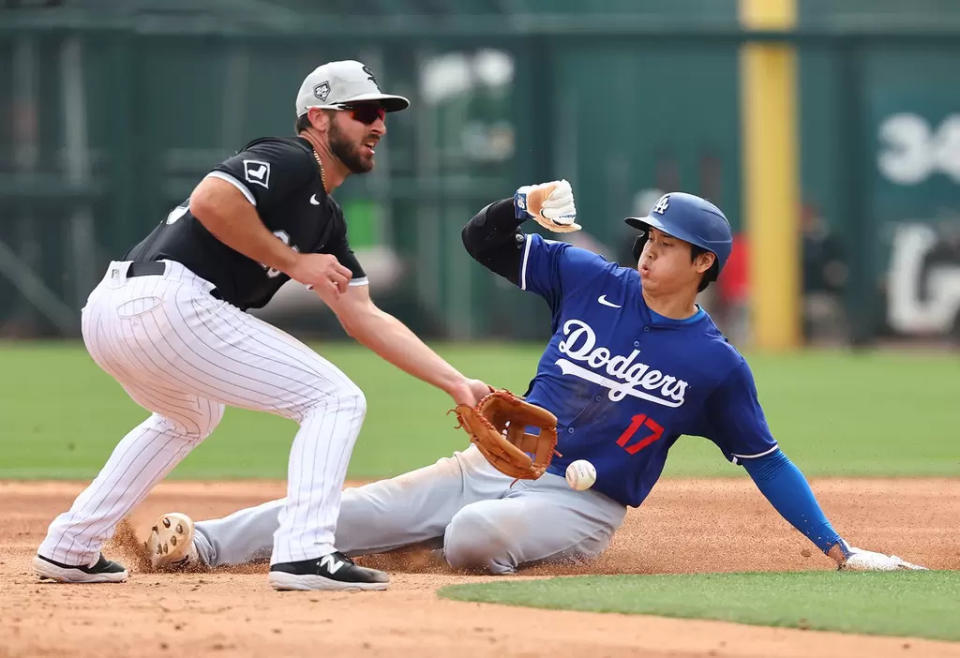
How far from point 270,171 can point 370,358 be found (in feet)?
32.5

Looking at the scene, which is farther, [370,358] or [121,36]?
[121,36]

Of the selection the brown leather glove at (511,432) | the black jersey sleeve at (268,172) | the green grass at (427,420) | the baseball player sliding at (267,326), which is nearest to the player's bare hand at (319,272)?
the baseball player sliding at (267,326)

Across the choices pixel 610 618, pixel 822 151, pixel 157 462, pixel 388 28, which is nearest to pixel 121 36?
pixel 388 28

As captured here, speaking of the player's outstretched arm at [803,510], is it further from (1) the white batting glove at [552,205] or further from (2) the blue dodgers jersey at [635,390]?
(1) the white batting glove at [552,205]

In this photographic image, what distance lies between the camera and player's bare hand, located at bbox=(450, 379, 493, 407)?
4570 millimetres

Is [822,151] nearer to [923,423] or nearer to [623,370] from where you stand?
[923,423]

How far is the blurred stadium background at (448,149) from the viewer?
15.8 m

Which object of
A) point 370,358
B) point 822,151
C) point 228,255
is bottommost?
point 370,358

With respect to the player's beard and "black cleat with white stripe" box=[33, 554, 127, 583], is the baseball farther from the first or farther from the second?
"black cleat with white stripe" box=[33, 554, 127, 583]

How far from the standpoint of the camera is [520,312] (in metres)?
16.0

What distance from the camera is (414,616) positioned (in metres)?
3.98

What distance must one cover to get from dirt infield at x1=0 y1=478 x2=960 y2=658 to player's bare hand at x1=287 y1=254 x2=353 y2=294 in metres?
0.84

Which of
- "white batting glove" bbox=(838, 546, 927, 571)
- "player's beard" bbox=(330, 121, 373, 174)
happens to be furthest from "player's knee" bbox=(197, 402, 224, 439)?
"white batting glove" bbox=(838, 546, 927, 571)

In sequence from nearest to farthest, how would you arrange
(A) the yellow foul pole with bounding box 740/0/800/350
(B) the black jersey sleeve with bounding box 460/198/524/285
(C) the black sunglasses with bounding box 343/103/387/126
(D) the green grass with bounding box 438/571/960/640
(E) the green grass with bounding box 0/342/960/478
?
(D) the green grass with bounding box 438/571/960/640, (C) the black sunglasses with bounding box 343/103/387/126, (B) the black jersey sleeve with bounding box 460/198/524/285, (E) the green grass with bounding box 0/342/960/478, (A) the yellow foul pole with bounding box 740/0/800/350
